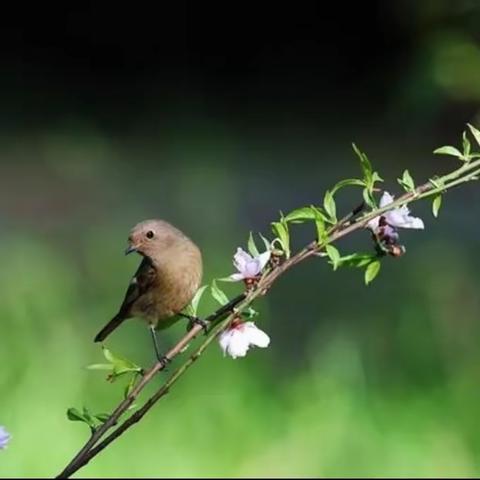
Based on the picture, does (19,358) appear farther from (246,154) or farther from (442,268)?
(246,154)

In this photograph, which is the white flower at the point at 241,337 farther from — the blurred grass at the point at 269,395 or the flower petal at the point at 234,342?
the blurred grass at the point at 269,395

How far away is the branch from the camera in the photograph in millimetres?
1206

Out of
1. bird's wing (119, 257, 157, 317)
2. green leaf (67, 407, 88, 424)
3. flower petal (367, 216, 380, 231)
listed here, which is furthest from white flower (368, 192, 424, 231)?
bird's wing (119, 257, 157, 317)

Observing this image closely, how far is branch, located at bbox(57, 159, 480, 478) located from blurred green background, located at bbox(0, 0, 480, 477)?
1460mm

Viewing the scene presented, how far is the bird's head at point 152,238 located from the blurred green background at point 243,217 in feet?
3.51

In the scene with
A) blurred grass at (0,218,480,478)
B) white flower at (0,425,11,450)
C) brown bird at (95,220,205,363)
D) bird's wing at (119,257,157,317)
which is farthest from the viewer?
blurred grass at (0,218,480,478)

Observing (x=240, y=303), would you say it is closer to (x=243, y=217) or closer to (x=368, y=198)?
(x=368, y=198)

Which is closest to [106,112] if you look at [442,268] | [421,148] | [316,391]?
[421,148]

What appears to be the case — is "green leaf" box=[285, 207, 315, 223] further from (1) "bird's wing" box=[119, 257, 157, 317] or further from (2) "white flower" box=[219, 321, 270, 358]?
(1) "bird's wing" box=[119, 257, 157, 317]

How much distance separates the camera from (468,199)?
Result: 15.1 ft

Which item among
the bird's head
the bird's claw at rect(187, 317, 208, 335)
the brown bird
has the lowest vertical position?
the bird's claw at rect(187, 317, 208, 335)

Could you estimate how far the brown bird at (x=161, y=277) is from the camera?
5.22 feet

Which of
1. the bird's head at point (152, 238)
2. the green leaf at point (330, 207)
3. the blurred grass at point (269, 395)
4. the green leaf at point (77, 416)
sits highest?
the blurred grass at point (269, 395)

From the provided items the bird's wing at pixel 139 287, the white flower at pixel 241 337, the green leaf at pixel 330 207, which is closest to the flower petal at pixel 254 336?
the white flower at pixel 241 337
